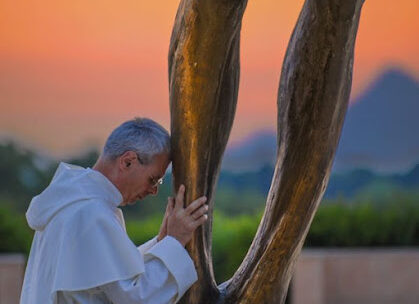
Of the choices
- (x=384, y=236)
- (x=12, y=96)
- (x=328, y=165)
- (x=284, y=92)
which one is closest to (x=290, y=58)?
(x=284, y=92)

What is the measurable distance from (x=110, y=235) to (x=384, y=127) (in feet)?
19.0

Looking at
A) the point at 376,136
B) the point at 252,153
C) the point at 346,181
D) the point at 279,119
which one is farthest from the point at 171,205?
the point at 376,136

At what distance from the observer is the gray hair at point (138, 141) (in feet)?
8.25

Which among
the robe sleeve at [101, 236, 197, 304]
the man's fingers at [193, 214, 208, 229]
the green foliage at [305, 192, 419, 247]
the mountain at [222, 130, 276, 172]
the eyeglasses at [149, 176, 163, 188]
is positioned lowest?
the green foliage at [305, 192, 419, 247]

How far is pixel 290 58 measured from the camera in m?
2.60

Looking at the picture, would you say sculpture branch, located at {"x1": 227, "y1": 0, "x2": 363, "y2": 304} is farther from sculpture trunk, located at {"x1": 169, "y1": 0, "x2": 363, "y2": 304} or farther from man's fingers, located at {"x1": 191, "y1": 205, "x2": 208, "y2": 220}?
man's fingers, located at {"x1": 191, "y1": 205, "x2": 208, "y2": 220}

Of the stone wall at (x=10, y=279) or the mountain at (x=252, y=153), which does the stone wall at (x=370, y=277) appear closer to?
the mountain at (x=252, y=153)

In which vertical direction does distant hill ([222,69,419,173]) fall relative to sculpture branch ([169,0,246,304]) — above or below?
below

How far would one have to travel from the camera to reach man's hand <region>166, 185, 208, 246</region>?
2.54 m

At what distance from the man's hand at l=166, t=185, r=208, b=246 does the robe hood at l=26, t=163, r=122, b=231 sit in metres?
0.13

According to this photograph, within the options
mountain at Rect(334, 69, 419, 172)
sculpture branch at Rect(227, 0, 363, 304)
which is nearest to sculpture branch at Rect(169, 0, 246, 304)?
sculpture branch at Rect(227, 0, 363, 304)

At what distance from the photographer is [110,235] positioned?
2.46 meters

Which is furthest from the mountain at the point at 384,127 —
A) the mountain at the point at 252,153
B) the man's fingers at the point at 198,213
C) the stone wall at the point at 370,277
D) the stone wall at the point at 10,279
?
the man's fingers at the point at 198,213

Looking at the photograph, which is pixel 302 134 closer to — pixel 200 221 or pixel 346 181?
pixel 200 221
